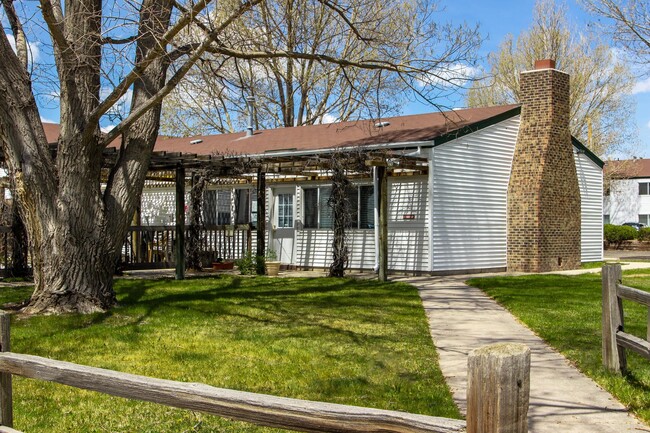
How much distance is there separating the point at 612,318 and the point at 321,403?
16.1 feet

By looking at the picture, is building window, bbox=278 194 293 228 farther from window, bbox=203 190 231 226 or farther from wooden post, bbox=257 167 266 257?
wooden post, bbox=257 167 266 257

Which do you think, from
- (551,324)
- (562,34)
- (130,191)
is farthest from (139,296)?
(562,34)

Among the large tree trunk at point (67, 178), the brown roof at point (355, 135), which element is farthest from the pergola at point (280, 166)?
the large tree trunk at point (67, 178)

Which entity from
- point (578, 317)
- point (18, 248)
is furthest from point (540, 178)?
point (18, 248)

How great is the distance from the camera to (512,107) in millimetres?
20109

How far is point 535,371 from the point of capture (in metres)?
7.32

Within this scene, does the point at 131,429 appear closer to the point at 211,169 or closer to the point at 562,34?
the point at 211,169

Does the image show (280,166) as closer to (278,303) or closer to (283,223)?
(283,223)

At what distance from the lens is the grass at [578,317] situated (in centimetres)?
662

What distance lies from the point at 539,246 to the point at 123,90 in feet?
43.2

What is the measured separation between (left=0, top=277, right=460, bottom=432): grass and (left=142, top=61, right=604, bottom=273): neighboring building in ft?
16.8

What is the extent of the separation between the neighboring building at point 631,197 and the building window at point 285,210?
115 ft

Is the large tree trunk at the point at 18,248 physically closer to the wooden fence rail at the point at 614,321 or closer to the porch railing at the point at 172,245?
the porch railing at the point at 172,245

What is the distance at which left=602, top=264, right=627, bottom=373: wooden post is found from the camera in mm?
6762
